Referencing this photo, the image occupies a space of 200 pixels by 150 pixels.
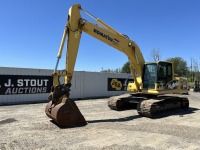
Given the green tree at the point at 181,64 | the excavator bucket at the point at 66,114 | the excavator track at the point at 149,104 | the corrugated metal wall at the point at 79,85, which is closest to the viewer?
the excavator bucket at the point at 66,114

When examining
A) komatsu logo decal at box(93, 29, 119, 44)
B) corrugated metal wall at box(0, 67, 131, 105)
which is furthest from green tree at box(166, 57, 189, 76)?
komatsu logo decal at box(93, 29, 119, 44)

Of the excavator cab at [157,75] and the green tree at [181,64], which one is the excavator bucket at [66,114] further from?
the green tree at [181,64]

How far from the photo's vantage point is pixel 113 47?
44.2ft

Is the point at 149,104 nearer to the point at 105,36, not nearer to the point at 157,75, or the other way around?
the point at 157,75

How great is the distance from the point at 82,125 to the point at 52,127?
115cm

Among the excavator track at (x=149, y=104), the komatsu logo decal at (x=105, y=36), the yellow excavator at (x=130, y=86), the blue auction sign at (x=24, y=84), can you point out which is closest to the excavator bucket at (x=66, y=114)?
the yellow excavator at (x=130, y=86)

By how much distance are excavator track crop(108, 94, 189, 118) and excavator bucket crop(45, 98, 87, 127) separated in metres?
3.69

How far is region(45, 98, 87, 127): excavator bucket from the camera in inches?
390

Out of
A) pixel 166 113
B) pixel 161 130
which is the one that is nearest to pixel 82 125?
pixel 161 130

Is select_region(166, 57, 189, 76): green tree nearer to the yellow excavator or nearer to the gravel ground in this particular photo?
the yellow excavator

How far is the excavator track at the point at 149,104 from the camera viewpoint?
12797 mm

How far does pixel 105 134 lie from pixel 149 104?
4411 millimetres

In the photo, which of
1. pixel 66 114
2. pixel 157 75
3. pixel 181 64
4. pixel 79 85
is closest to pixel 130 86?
pixel 157 75

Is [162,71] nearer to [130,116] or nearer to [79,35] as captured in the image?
[130,116]
